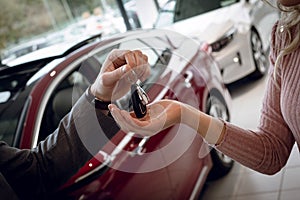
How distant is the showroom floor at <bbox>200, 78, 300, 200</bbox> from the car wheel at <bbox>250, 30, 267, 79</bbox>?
70 centimetres

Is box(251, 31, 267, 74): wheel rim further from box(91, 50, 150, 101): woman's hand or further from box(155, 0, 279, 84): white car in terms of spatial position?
box(91, 50, 150, 101): woman's hand

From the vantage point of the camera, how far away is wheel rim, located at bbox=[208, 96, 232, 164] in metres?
2.51

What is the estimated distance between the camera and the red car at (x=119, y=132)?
5.30 ft

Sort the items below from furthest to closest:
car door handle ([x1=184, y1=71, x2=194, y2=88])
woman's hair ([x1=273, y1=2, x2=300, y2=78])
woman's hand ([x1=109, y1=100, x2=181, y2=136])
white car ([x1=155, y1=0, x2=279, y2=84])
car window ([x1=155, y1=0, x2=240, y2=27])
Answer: car window ([x1=155, y1=0, x2=240, y2=27]) < white car ([x1=155, y1=0, x2=279, y2=84]) < car door handle ([x1=184, y1=71, x2=194, y2=88]) < woman's hair ([x1=273, y1=2, x2=300, y2=78]) < woman's hand ([x1=109, y1=100, x2=181, y2=136])

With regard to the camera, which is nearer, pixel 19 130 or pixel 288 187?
pixel 19 130

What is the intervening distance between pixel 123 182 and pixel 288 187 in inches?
37.0

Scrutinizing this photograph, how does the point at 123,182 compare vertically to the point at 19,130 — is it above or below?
below

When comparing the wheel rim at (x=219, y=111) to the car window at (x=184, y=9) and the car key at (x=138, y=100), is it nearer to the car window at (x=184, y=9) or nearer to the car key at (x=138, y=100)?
the car key at (x=138, y=100)

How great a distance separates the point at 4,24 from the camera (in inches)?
205

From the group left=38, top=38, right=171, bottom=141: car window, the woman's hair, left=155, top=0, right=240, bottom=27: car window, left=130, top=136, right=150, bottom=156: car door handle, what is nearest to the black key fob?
the woman's hair

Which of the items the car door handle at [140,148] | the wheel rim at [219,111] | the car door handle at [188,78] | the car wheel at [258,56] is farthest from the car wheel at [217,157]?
the car wheel at [258,56]

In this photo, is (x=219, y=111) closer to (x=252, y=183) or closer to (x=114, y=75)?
(x=252, y=183)

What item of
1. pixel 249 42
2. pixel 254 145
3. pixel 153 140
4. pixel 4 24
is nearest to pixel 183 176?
pixel 153 140

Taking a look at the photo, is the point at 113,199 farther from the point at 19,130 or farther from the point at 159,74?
the point at 159,74
